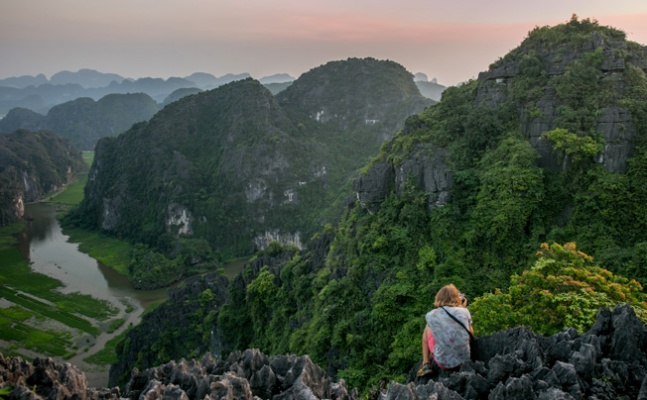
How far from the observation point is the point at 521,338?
7.89m

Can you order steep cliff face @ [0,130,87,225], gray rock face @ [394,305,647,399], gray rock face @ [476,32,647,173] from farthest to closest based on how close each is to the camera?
1. steep cliff face @ [0,130,87,225]
2. gray rock face @ [476,32,647,173]
3. gray rock face @ [394,305,647,399]

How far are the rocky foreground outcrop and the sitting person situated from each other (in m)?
0.22

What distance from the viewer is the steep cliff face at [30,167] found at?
3457 inches

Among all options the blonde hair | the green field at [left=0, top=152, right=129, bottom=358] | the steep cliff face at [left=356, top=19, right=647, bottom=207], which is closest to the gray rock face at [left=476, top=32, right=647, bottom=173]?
the steep cliff face at [left=356, top=19, right=647, bottom=207]

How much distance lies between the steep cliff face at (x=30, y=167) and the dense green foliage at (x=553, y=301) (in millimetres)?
99582

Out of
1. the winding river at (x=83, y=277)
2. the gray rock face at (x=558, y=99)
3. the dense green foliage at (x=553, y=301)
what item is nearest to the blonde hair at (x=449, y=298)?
the dense green foliage at (x=553, y=301)

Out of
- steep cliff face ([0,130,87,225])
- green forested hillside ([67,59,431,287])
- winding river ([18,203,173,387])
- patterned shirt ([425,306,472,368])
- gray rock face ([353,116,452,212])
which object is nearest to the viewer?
patterned shirt ([425,306,472,368])

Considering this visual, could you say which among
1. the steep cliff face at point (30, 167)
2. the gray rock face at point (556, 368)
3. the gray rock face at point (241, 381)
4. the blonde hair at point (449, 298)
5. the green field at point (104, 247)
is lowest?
the green field at point (104, 247)

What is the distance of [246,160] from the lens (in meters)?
79.9

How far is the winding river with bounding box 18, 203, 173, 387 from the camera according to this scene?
132 feet

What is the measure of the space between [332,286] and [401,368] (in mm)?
7088

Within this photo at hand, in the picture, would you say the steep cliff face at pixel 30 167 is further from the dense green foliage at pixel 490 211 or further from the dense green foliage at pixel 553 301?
the dense green foliage at pixel 553 301

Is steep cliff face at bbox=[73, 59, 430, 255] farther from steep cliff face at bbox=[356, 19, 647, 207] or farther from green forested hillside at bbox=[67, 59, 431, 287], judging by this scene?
steep cliff face at bbox=[356, 19, 647, 207]

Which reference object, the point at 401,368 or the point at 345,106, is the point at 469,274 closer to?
the point at 401,368
